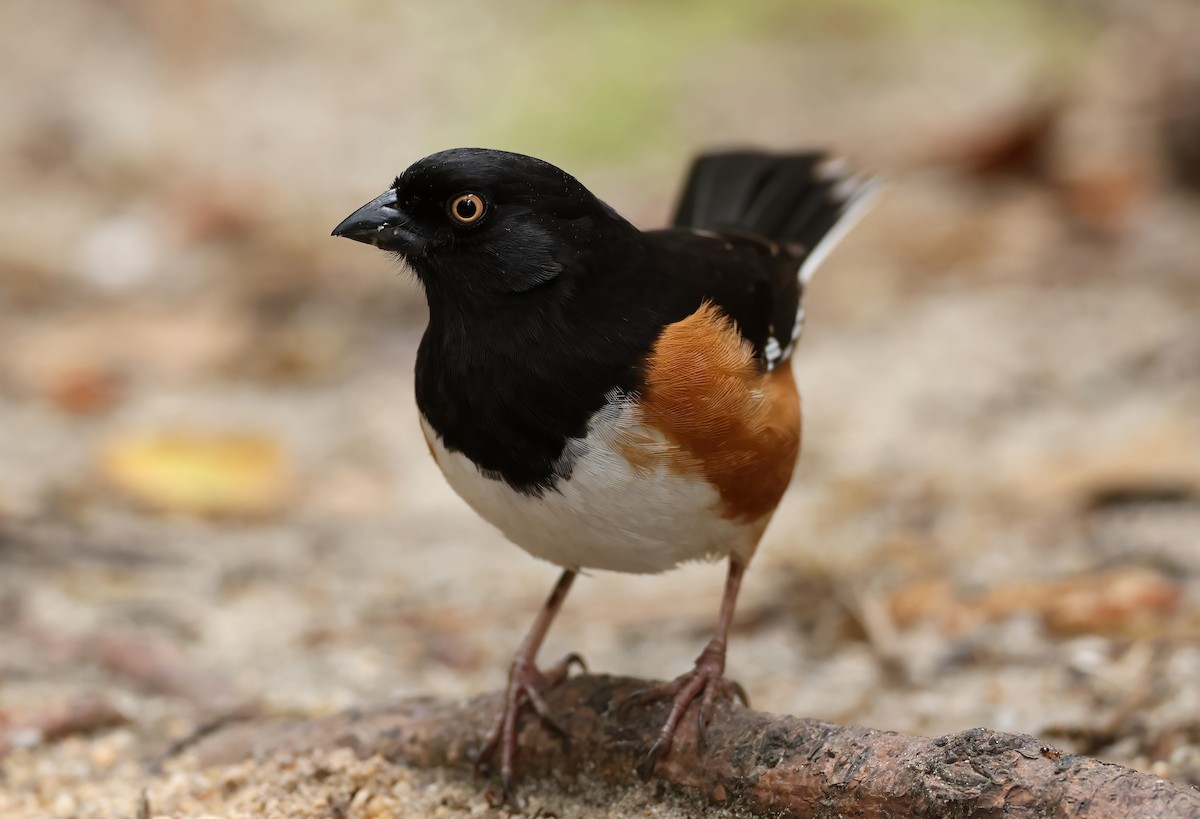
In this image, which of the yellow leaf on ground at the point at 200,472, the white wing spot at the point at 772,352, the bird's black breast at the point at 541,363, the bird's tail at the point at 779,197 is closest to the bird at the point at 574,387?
the bird's black breast at the point at 541,363

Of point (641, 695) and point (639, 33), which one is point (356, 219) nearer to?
point (641, 695)

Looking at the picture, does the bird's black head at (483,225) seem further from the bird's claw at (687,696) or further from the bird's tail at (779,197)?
the bird's tail at (779,197)

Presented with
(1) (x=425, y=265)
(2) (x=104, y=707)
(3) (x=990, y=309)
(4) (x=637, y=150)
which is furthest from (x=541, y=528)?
(4) (x=637, y=150)

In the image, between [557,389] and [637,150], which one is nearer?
[557,389]

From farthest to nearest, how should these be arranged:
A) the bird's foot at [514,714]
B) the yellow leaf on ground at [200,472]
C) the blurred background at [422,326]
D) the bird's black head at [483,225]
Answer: the yellow leaf on ground at [200,472] < the blurred background at [422,326] < the bird's foot at [514,714] < the bird's black head at [483,225]

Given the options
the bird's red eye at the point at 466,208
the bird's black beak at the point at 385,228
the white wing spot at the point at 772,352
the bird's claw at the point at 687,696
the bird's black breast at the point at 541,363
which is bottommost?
the bird's claw at the point at 687,696

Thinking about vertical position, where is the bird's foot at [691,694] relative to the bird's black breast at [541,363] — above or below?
below

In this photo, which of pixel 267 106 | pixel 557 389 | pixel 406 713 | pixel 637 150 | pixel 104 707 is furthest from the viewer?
pixel 267 106
